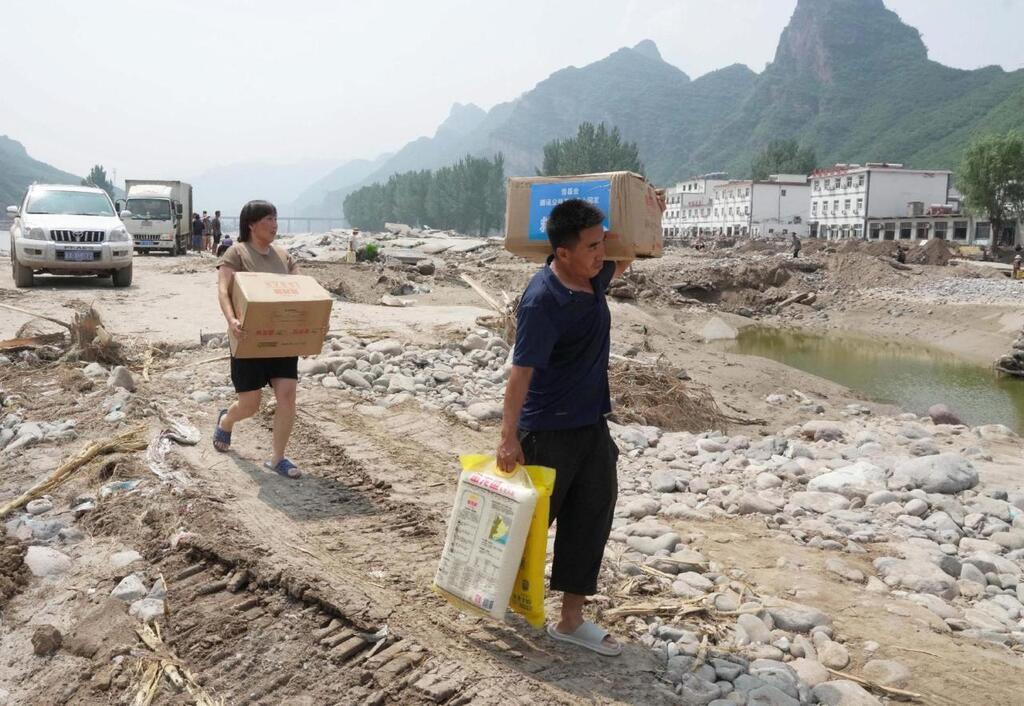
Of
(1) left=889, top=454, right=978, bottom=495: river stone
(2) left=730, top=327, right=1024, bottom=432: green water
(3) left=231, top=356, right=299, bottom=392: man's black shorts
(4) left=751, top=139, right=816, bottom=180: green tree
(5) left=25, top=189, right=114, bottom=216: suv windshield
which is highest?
(4) left=751, top=139, right=816, bottom=180: green tree

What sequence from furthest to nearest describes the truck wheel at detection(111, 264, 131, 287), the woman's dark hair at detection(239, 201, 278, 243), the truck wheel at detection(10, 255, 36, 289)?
the truck wheel at detection(111, 264, 131, 287)
the truck wheel at detection(10, 255, 36, 289)
the woman's dark hair at detection(239, 201, 278, 243)

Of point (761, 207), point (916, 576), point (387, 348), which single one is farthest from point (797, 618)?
point (761, 207)

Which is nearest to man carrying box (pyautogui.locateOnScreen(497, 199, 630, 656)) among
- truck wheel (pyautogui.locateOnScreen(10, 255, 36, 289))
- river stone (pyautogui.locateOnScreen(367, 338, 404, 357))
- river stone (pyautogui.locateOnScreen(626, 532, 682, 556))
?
river stone (pyautogui.locateOnScreen(626, 532, 682, 556))

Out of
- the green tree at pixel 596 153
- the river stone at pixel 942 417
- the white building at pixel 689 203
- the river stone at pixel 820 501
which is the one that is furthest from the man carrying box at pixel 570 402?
the white building at pixel 689 203

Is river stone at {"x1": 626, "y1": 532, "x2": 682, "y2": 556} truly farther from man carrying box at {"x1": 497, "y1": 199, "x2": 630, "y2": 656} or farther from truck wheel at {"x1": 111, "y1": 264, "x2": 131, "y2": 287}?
truck wheel at {"x1": 111, "y1": 264, "x2": 131, "y2": 287}

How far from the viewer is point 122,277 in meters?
14.3

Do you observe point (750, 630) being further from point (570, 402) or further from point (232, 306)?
point (232, 306)

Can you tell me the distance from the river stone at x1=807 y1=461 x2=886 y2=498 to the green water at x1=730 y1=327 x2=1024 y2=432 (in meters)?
9.21

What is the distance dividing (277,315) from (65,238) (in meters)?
10.8

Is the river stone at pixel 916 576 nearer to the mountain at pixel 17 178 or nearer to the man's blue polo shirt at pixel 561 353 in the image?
the man's blue polo shirt at pixel 561 353

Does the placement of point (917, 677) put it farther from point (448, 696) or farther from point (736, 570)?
point (448, 696)

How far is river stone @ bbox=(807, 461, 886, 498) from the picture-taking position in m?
6.23

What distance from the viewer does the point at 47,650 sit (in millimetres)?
3432

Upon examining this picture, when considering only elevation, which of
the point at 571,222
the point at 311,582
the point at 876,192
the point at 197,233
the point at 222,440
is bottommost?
the point at 311,582
